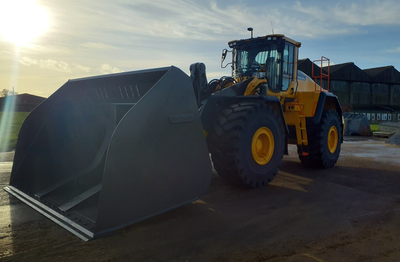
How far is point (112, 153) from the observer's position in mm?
2988

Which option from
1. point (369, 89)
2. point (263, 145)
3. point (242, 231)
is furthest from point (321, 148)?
point (369, 89)

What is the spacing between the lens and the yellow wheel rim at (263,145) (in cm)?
492

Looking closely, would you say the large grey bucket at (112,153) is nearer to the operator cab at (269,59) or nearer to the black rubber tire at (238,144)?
Result: the black rubber tire at (238,144)

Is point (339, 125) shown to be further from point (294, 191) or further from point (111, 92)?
point (111, 92)

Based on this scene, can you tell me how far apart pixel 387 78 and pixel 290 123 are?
115 ft

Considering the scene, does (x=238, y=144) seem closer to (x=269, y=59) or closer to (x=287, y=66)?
(x=269, y=59)

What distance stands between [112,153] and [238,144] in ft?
6.57

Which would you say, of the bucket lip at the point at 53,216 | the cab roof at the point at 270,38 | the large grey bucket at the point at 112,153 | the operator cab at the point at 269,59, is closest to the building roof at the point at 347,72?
the cab roof at the point at 270,38

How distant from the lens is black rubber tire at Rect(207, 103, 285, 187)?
14.6 feet

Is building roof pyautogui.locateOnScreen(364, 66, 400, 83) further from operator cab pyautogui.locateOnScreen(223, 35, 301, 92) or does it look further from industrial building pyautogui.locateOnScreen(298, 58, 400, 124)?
operator cab pyautogui.locateOnScreen(223, 35, 301, 92)

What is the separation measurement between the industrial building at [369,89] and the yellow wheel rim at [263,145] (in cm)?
2623

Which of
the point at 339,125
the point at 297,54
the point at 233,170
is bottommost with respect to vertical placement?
the point at 233,170

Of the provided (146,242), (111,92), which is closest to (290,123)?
(111,92)

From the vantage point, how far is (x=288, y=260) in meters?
2.74
